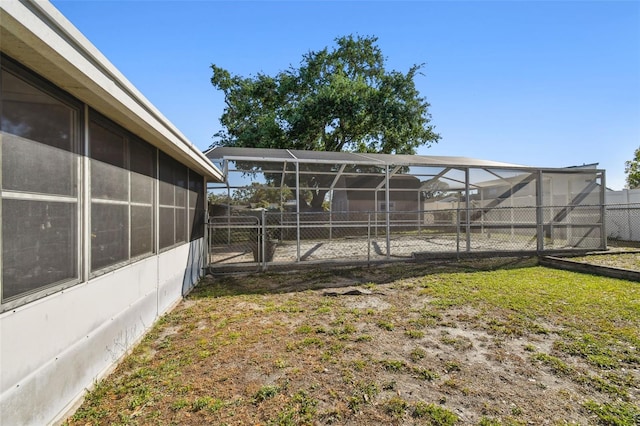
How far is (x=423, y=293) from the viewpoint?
4.84 m

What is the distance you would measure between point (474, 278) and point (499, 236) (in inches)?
181

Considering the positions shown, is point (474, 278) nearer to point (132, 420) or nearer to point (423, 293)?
point (423, 293)

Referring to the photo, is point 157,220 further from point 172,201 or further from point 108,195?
point 108,195

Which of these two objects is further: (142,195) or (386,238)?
(386,238)


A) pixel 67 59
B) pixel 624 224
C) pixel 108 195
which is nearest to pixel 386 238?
pixel 108 195

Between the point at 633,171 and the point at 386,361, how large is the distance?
3411 centimetres

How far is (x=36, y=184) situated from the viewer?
68.2 inches

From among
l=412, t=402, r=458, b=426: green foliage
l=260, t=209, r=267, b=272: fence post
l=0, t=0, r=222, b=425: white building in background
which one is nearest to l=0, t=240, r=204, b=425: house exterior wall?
l=0, t=0, r=222, b=425: white building in background

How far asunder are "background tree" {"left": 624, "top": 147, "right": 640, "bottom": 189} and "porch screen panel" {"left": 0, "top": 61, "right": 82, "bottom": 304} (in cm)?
3316

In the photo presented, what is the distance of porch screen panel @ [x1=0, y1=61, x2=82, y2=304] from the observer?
1.52 metres

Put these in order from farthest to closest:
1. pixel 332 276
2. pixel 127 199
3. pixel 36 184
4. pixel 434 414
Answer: pixel 332 276, pixel 127 199, pixel 434 414, pixel 36 184

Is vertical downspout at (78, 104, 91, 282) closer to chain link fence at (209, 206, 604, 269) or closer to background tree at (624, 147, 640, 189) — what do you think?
chain link fence at (209, 206, 604, 269)

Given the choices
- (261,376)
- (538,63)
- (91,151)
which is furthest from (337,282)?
(538,63)

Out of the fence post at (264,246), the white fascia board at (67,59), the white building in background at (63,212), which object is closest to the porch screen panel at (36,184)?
the white building in background at (63,212)
